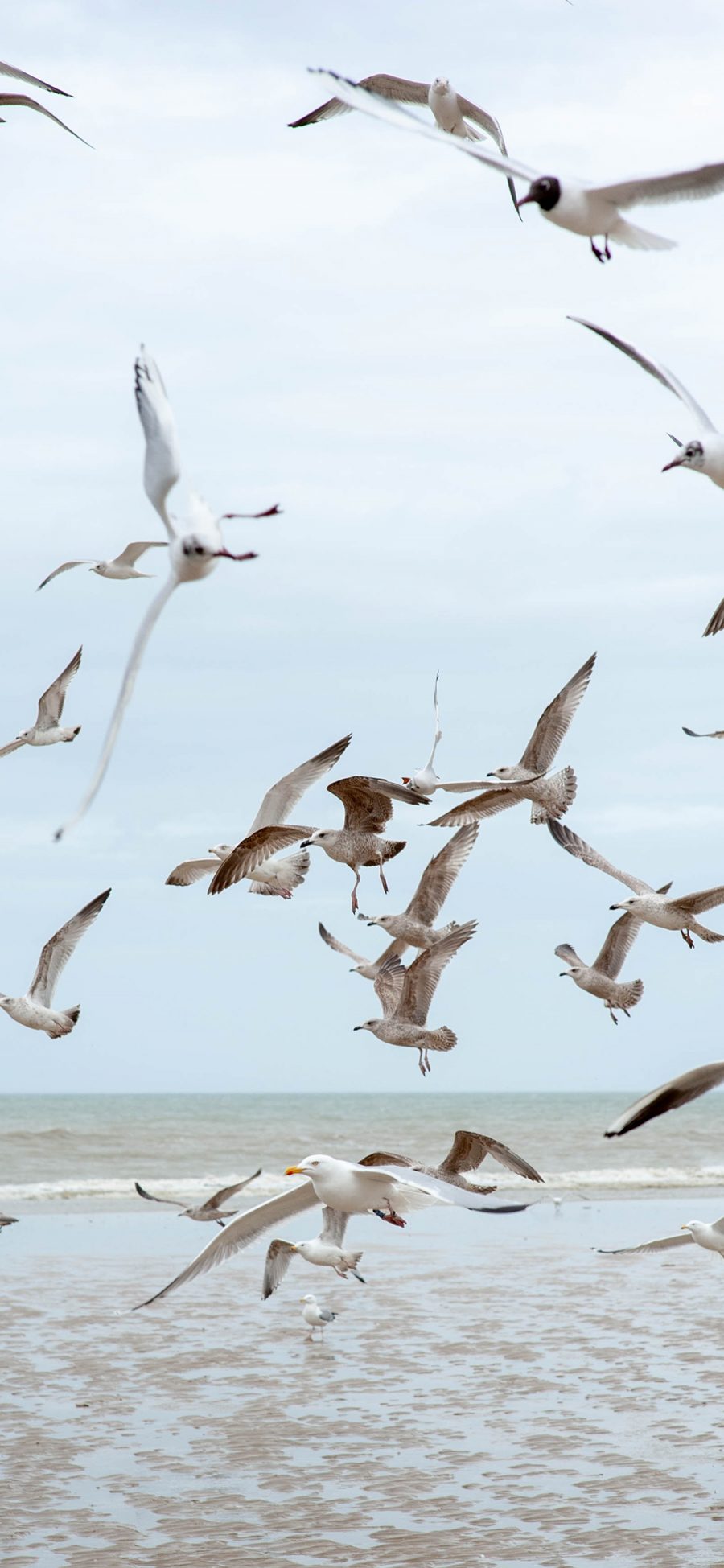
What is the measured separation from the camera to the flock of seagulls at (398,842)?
592 centimetres

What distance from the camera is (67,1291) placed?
14875mm

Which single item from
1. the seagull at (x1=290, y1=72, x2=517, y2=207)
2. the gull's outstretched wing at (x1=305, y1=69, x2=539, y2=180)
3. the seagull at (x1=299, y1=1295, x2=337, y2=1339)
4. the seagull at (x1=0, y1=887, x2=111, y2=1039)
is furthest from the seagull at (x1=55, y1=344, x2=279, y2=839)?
the seagull at (x1=299, y1=1295, x2=337, y2=1339)

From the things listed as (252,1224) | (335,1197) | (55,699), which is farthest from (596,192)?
(55,699)

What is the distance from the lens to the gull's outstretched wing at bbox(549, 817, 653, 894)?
36.8 feet

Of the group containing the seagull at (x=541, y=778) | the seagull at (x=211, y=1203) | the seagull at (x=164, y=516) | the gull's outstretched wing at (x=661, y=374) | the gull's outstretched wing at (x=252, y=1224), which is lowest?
the seagull at (x=211, y=1203)

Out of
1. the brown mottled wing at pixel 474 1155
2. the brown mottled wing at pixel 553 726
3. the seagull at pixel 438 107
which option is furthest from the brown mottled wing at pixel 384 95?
the brown mottled wing at pixel 474 1155

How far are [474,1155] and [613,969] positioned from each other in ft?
8.72

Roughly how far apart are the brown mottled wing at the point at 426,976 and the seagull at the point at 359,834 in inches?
24.1

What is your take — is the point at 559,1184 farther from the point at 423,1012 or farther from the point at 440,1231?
the point at 423,1012

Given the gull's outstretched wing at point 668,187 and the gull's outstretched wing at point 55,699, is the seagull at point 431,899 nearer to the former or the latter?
the gull's outstretched wing at point 55,699

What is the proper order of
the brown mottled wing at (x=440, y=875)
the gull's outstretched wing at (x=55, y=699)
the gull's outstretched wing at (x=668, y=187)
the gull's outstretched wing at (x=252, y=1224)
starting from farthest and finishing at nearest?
the gull's outstretched wing at (x=55, y=699)
the brown mottled wing at (x=440, y=875)
the gull's outstretched wing at (x=252, y=1224)
the gull's outstretched wing at (x=668, y=187)

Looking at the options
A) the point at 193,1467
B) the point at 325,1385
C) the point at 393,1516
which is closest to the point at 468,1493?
the point at 393,1516

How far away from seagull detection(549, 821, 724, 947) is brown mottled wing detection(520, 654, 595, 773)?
48 centimetres

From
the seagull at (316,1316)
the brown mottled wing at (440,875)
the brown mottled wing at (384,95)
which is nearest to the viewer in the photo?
the brown mottled wing at (384,95)
